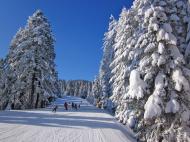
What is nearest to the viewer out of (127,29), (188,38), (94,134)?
(188,38)

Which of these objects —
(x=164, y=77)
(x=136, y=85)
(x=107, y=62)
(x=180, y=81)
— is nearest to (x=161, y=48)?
(x=164, y=77)

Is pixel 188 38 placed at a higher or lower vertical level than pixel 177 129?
higher

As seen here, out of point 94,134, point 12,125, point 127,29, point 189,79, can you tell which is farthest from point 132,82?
point 127,29

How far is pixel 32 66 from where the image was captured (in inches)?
1892

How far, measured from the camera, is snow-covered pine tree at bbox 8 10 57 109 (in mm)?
48125

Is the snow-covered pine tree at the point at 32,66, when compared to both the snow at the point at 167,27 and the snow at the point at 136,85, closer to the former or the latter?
the snow at the point at 136,85

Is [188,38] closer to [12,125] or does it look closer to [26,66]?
[12,125]

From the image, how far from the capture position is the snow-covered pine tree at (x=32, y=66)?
4812cm

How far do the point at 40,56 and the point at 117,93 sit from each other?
16.3 m

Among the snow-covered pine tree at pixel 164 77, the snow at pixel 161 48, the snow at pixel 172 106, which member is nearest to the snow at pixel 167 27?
the snow-covered pine tree at pixel 164 77

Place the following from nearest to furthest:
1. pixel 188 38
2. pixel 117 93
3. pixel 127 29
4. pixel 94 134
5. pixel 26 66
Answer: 1. pixel 188 38
2. pixel 94 134
3. pixel 127 29
4. pixel 117 93
5. pixel 26 66

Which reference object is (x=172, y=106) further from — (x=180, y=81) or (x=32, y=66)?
(x=32, y=66)

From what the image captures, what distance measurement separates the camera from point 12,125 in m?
24.8

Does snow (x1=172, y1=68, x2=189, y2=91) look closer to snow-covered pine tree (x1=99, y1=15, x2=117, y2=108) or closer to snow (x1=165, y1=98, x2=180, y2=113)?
snow (x1=165, y1=98, x2=180, y2=113)
